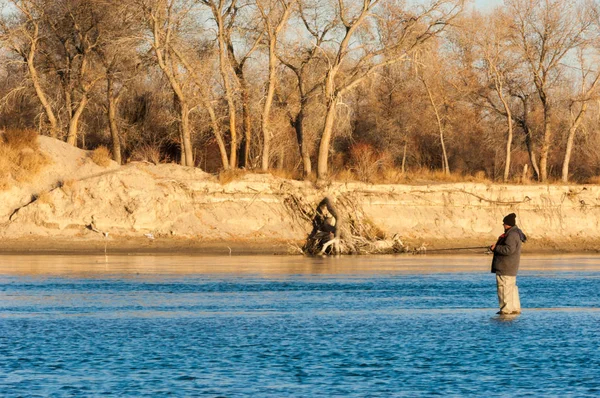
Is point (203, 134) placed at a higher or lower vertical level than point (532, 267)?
higher

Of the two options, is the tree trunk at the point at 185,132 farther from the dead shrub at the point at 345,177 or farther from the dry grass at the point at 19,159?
the dead shrub at the point at 345,177

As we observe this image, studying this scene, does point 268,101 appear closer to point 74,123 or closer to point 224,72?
point 224,72

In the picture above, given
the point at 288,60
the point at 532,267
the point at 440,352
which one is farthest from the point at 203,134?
the point at 440,352

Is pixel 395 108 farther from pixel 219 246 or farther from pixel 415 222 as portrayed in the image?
pixel 219 246

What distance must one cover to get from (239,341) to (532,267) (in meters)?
20.7

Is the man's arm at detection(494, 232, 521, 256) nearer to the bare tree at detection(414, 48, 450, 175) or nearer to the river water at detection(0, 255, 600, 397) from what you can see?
the river water at detection(0, 255, 600, 397)

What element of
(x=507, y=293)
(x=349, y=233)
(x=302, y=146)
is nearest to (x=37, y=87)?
(x=302, y=146)

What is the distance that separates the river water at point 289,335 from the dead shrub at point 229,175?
48.1 feet

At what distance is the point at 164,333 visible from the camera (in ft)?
58.2

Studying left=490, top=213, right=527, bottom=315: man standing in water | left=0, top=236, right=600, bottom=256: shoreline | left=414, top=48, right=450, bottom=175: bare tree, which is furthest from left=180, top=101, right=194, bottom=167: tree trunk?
left=490, top=213, right=527, bottom=315: man standing in water


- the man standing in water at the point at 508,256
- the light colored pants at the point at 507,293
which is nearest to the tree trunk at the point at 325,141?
the light colored pants at the point at 507,293

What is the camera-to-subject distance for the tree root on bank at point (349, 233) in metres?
41.9

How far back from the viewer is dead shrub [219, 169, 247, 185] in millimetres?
45344

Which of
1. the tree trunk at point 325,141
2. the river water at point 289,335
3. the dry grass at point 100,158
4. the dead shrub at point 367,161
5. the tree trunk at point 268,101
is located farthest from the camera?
the tree trunk at point 325,141
